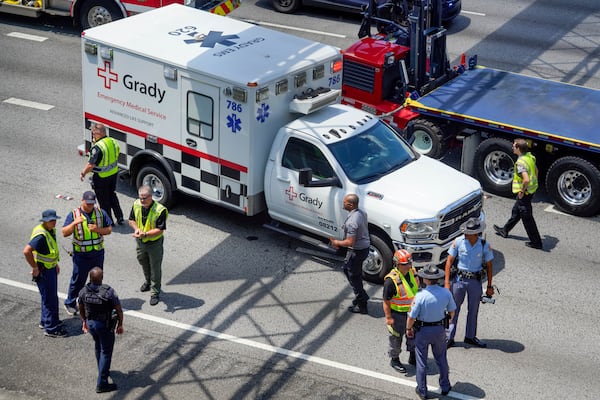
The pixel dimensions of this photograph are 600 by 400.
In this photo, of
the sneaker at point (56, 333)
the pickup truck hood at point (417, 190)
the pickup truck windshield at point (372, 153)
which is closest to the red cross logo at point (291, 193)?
the pickup truck windshield at point (372, 153)

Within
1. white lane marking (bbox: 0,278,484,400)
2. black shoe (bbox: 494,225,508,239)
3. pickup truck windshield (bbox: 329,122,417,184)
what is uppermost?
pickup truck windshield (bbox: 329,122,417,184)

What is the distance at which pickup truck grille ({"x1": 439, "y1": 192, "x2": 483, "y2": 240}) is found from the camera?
12367 millimetres

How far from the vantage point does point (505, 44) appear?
21328 millimetres

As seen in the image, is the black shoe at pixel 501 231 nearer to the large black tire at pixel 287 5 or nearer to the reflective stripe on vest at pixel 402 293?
the reflective stripe on vest at pixel 402 293

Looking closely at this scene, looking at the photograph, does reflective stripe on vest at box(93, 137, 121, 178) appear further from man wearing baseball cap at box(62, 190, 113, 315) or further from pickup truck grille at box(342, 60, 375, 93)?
pickup truck grille at box(342, 60, 375, 93)

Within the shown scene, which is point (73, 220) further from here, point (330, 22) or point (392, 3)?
point (330, 22)

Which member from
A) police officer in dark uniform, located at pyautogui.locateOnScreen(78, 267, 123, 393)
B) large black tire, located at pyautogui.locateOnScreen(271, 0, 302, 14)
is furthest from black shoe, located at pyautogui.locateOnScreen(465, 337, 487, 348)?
large black tire, located at pyautogui.locateOnScreen(271, 0, 302, 14)

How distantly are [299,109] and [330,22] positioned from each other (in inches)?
376

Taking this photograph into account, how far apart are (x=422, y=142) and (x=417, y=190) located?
3.76 m

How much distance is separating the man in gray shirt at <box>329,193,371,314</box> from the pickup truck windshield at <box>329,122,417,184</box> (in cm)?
107

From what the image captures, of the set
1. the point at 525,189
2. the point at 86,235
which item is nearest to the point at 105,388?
the point at 86,235

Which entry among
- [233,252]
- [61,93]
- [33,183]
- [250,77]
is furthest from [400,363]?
[61,93]

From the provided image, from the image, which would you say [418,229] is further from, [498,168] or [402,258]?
[498,168]

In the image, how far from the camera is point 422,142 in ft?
53.4
